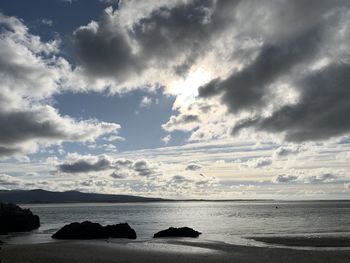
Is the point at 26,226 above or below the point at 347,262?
above

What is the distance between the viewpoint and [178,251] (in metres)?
40.3

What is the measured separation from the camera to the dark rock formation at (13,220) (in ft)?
232

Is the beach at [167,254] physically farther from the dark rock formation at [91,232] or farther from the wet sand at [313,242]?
the dark rock formation at [91,232]

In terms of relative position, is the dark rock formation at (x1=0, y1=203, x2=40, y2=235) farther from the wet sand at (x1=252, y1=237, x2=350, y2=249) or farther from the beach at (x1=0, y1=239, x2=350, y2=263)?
the wet sand at (x1=252, y1=237, x2=350, y2=249)

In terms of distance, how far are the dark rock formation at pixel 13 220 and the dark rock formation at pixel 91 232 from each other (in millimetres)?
18561

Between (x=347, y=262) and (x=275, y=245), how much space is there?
13759 millimetres

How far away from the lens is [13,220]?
72250 mm

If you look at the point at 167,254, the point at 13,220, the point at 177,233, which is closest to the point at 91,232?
the point at 177,233

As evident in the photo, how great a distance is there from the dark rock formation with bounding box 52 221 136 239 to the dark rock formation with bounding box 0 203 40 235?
18.6m

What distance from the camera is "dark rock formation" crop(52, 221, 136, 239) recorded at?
54.9 metres

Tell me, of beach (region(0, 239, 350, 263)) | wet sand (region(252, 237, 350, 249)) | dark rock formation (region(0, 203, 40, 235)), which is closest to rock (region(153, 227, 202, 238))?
wet sand (region(252, 237, 350, 249))

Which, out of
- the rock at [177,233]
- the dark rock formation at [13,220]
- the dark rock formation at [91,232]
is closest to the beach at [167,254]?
the dark rock formation at [91,232]

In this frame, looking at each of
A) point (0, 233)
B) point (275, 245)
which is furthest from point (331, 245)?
point (0, 233)

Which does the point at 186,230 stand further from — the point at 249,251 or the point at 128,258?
the point at 128,258
